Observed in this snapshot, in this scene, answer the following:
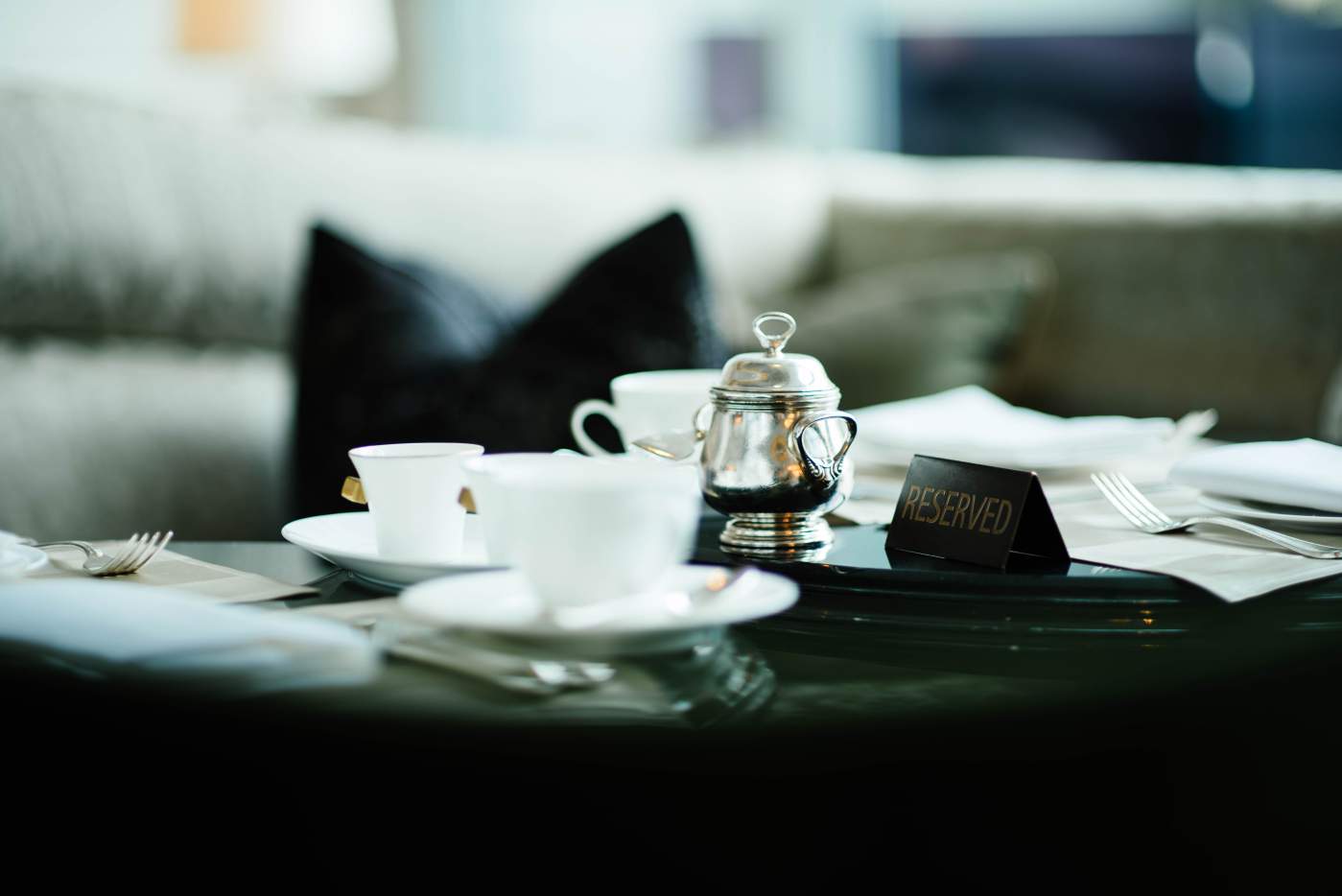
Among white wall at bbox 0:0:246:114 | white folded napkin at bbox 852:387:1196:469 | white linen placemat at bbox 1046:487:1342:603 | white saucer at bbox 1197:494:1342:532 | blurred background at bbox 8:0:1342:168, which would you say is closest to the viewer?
white linen placemat at bbox 1046:487:1342:603

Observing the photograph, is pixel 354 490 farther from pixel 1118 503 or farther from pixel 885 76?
pixel 885 76

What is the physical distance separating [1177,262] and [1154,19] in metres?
2.63

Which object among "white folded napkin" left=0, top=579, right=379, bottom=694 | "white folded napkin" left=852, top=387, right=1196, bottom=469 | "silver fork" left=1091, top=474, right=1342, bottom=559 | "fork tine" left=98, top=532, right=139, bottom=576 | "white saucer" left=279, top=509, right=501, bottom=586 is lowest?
"white folded napkin" left=0, top=579, right=379, bottom=694

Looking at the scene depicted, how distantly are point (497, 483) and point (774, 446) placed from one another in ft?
0.76

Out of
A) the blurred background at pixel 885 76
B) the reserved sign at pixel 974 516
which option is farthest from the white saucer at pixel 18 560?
the blurred background at pixel 885 76

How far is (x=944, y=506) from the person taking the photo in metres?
0.81

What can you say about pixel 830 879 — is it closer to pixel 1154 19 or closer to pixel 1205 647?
pixel 1205 647

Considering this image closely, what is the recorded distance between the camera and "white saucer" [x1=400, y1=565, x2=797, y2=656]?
56 centimetres

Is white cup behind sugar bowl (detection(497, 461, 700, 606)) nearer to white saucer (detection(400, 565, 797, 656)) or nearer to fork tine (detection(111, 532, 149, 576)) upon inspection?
white saucer (detection(400, 565, 797, 656))

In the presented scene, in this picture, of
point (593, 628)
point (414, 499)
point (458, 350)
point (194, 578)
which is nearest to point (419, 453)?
point (414, 499)

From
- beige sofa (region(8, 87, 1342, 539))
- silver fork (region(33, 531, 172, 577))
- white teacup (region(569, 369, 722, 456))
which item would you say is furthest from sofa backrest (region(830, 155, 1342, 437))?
silver fork (region(33, 531, 172, 577))

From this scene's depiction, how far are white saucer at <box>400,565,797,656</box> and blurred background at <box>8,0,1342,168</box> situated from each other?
3521 mm

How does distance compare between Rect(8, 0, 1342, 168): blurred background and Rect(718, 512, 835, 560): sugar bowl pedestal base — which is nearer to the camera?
Rect(718, 512, 835, 560): sugar bowl pedestal base

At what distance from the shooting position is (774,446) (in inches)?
31.0
